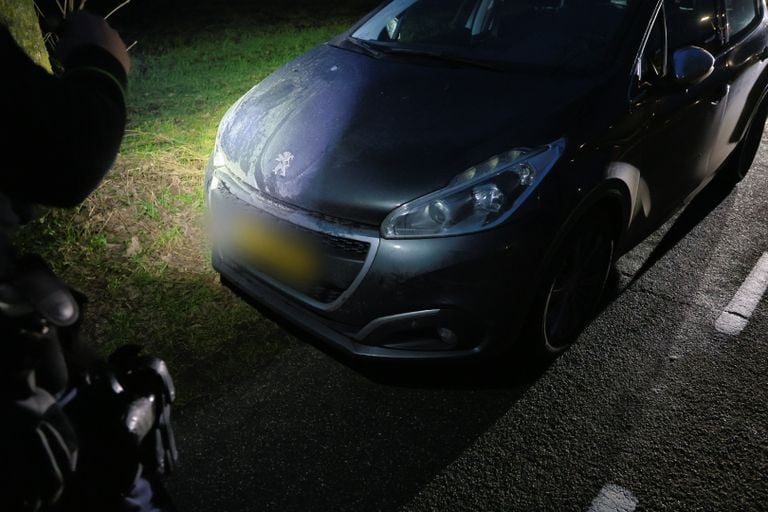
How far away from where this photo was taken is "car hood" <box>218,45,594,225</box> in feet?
7.88

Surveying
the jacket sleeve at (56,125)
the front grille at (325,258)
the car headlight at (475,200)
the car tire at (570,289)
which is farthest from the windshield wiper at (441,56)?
the jacket sleeve at (56,125)

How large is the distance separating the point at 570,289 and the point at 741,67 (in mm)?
1860

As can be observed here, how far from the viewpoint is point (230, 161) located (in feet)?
9.21

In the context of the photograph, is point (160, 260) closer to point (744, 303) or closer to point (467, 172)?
point (467, 172)

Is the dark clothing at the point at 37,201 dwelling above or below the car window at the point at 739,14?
below

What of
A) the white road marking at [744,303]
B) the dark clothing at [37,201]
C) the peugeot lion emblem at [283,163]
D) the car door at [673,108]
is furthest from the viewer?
the white road marking at [744,303]

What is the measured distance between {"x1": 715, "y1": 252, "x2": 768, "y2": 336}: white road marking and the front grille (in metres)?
1.91

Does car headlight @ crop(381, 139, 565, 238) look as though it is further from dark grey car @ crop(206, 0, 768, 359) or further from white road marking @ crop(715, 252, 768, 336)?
white road marking @ crop(715, 252, 768, 336)

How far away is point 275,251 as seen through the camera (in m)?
2.57

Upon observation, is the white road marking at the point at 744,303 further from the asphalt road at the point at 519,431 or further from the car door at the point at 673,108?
the car door at the point at 673,108

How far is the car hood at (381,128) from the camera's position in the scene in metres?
2.40

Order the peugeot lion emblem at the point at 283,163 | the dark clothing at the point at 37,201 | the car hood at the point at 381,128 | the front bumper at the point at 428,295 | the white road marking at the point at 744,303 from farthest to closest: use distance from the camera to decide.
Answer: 1. the white road marking at the point at 744,303
2. the peugeot lion emblem at the point at 283,163
3. the car hood at the point at 381,128
4. the front bumper at the point at 428,295
5. the dark clothing at the point at 37,201

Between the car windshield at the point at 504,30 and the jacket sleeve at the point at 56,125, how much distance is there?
2099 millimetres

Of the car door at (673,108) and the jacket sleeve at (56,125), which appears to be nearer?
the jacket sleeve at (56,125)
